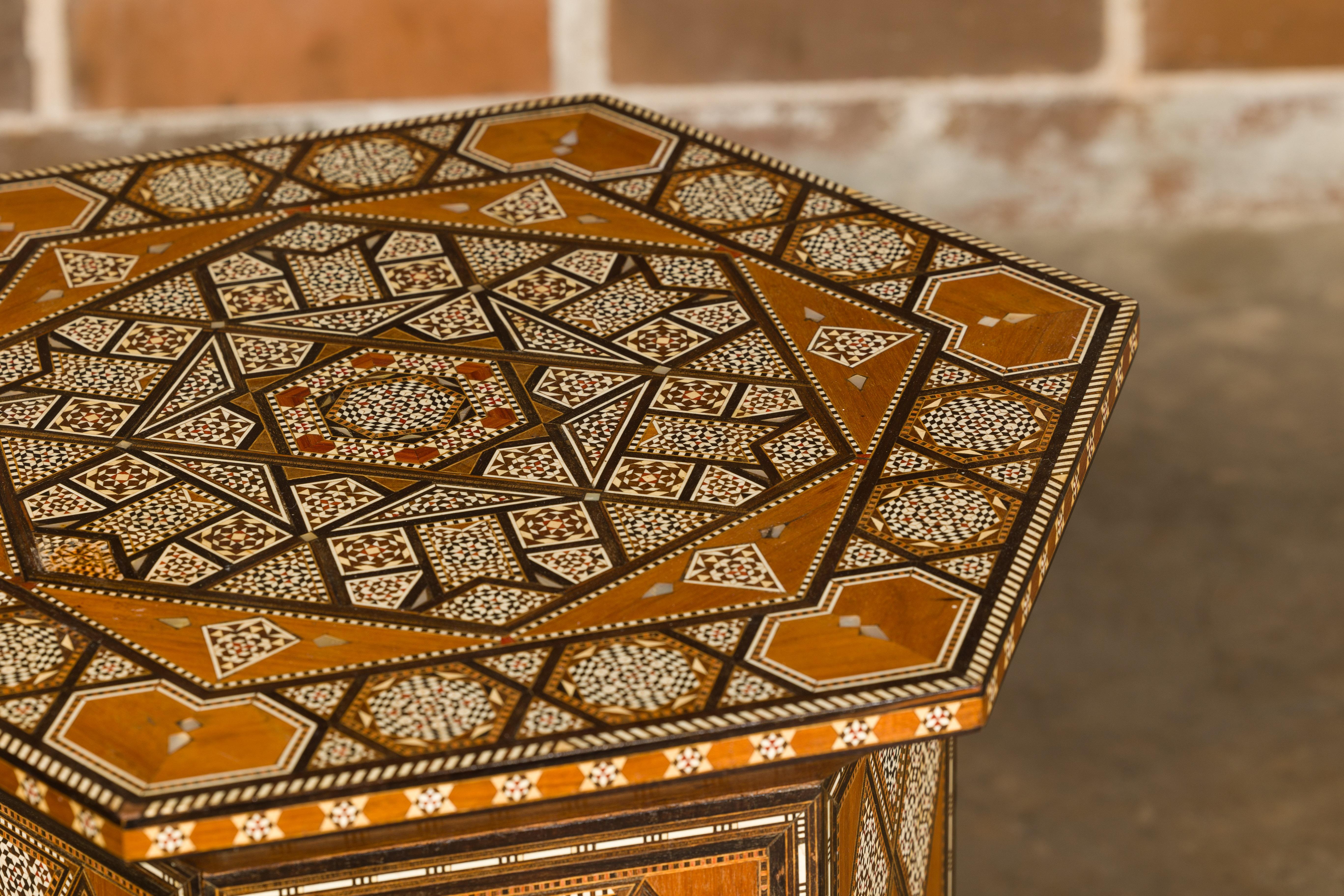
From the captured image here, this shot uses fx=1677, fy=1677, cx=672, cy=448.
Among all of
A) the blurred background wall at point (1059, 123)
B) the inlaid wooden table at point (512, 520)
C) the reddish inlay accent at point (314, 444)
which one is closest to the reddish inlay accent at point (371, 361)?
the inlaid wooden table at point (512, 520)

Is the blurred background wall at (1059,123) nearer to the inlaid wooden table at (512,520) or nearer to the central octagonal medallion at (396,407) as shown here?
the inlaid wooden table at (512,520)

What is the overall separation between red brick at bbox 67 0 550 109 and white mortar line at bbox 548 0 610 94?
0.10 ft

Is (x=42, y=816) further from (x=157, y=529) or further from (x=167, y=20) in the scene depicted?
(x=167, y=20)

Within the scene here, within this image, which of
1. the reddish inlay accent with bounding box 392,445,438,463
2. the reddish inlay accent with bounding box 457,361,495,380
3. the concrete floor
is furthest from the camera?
the concrete floor

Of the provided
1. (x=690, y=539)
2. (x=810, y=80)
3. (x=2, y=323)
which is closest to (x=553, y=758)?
(x=690, y=539)

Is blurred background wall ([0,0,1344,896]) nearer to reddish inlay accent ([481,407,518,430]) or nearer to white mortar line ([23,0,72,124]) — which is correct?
white mortar line ([23,0,72,124])

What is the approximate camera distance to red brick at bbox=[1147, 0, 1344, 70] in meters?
4.75

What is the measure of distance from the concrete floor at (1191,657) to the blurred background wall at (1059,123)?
1cm

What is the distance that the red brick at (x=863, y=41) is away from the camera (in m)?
4.66

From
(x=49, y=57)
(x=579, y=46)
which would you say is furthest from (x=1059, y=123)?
(x=49, y=57)

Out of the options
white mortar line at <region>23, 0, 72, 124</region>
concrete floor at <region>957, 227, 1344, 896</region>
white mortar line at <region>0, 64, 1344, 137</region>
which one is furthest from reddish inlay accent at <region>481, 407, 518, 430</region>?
white mortar line at <region>23, 0, 72, 124</region>

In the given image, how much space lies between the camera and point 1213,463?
3863mm

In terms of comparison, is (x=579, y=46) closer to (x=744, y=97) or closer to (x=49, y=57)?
(x=744, y=97)

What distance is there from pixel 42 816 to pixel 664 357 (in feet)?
2.79
